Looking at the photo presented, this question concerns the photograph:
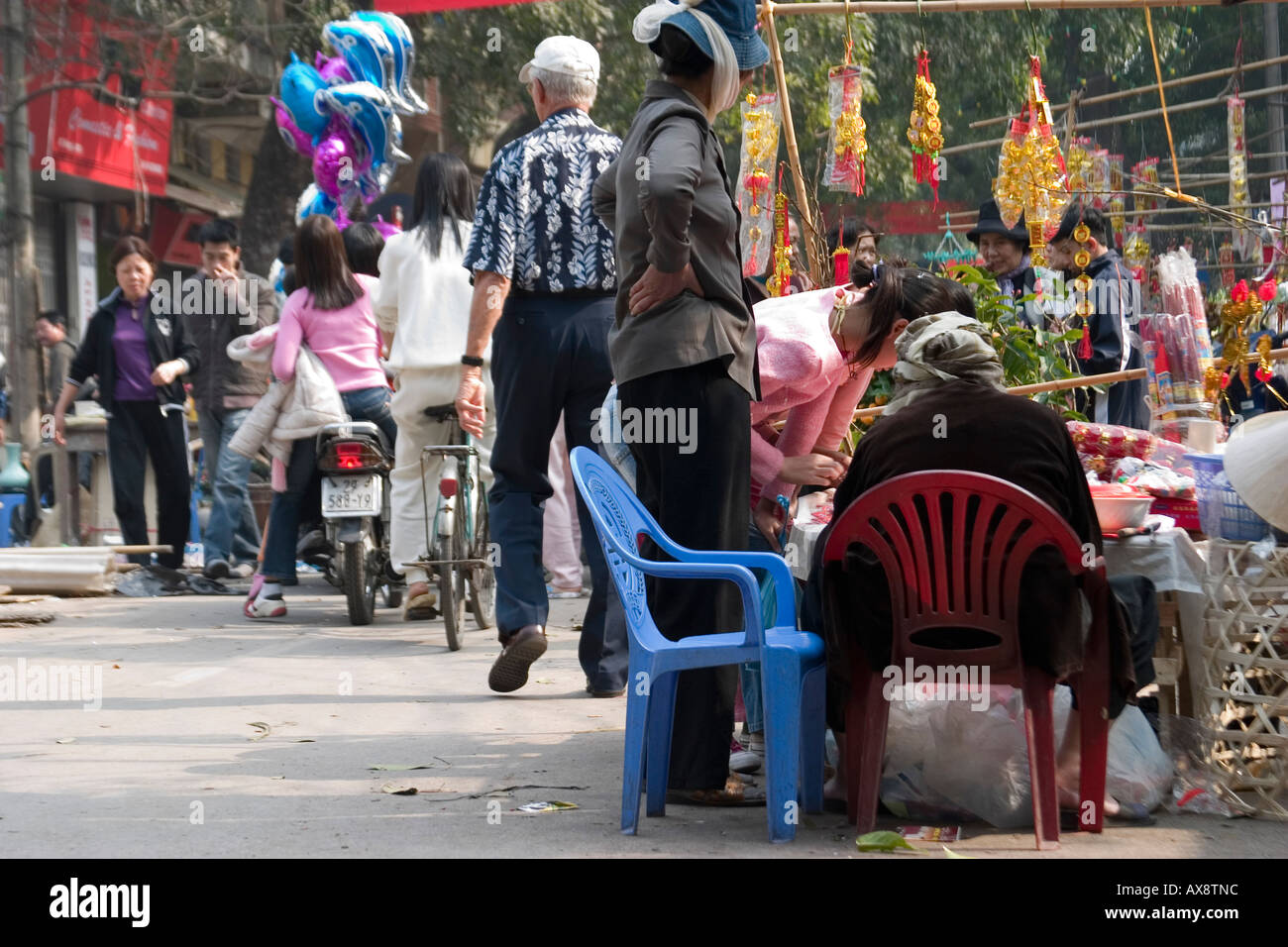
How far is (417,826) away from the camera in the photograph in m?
4.27

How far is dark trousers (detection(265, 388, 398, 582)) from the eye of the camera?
885 cm

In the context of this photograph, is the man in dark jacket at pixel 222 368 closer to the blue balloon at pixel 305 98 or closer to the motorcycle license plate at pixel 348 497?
the blue balloon at pixel 305 98

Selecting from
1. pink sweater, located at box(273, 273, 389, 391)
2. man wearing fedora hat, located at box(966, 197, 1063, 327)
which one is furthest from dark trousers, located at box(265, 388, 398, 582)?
man wearing fedora hat, located at box(966, 197, 1063, 327)

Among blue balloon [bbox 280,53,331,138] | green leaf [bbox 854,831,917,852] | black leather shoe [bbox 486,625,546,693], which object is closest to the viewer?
green leaf [bbox 854,831,917,852]

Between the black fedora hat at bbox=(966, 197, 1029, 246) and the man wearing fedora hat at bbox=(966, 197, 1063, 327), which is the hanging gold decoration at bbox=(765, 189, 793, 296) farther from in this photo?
the black fedora hat at bbox=(966, 197, 1029, 246)

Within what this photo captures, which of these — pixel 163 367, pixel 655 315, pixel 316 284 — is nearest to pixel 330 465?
pixel 316 284

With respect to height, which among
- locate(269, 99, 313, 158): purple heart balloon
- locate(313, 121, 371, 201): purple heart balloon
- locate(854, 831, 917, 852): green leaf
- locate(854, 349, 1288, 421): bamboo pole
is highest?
locate(269, 99, 313, 158): purple heart balloon

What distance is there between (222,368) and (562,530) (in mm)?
2679

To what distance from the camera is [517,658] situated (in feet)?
20.1

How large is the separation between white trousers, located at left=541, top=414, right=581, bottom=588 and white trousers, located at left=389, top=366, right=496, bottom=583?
103 centimetres

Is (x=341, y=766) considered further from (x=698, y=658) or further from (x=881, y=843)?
(x=881, y=843)

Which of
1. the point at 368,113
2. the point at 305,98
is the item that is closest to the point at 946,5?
the point at 368,113
